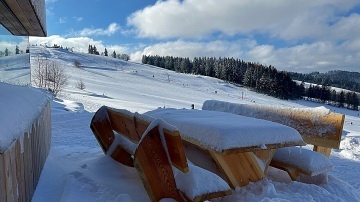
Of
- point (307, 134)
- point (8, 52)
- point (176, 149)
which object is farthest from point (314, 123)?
point (8, 52)

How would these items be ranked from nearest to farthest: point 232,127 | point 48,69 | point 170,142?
point 170,142, point 232,127, point 48,69

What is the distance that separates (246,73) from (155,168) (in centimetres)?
7654

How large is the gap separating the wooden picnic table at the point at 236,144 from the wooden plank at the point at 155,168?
0.52m

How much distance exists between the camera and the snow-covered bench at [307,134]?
3682mm

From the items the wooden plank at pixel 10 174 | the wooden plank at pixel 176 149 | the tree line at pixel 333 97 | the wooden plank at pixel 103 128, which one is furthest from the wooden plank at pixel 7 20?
the tree line at pixel 333 97

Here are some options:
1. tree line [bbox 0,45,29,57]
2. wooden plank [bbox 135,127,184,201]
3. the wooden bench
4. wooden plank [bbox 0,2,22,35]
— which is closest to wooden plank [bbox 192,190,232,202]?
the wooden bench

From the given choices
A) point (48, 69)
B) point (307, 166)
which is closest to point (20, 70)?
point (307, 166)

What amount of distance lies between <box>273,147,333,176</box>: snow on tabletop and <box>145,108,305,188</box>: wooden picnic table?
442mm

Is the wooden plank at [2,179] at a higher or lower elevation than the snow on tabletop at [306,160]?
higher

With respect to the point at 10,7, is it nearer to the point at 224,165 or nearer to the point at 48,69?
the point at 224,165

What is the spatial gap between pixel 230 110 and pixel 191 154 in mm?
2517

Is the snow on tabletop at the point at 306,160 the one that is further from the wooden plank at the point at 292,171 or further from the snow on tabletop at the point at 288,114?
the snow on tabletop at the point at 288,114

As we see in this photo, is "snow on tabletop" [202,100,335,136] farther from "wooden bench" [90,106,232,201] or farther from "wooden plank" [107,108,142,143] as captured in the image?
"wooden plank" [107,108,142,143]

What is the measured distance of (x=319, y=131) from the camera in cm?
446
